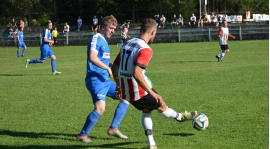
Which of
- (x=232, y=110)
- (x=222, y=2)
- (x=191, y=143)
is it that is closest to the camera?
(x=191, y=143)

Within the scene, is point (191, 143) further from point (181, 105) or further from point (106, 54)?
point (181, 105)

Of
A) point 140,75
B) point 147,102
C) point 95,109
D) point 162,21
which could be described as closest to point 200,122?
point 147,102

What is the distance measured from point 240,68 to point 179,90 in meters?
5.60

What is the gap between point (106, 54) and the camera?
23.9ft

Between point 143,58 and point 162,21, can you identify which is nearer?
point 143,58

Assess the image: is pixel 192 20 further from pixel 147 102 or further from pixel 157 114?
pixel 147 102

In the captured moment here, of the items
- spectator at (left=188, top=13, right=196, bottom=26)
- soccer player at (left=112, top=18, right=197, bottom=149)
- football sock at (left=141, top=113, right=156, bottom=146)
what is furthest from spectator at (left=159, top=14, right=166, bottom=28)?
football sock at (left=141, top=113, right=156, bottom=146)

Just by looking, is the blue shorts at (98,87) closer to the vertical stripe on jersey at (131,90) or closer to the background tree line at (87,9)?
the vertical stripe on jersey at (131,90)

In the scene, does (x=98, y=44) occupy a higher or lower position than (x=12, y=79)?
higher

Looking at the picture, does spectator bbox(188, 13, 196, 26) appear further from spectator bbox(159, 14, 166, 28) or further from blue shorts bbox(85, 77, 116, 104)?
blue shorts bbox(85, 77, 116, 104)

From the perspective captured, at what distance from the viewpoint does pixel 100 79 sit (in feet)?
23.6

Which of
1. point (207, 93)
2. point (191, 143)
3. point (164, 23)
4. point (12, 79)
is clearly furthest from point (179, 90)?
point (164, 23)

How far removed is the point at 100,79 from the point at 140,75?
161 cm

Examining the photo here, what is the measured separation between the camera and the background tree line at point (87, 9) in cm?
4878
